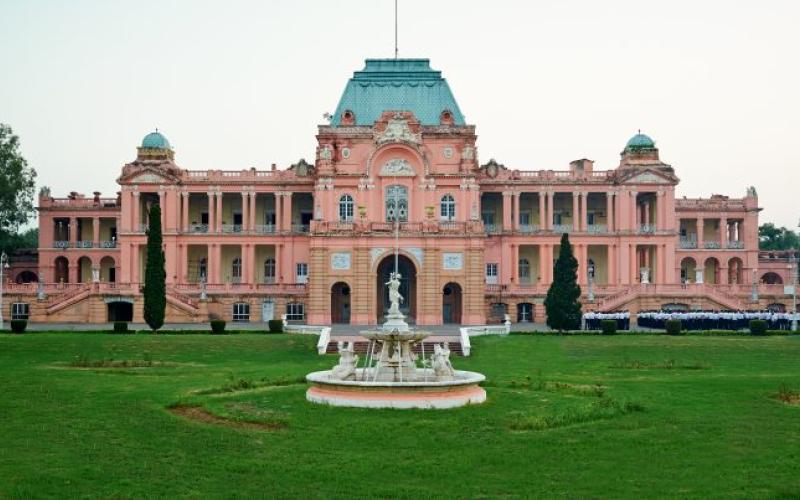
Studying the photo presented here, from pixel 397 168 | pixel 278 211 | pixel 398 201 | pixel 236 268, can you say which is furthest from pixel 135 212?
pixel 397 168

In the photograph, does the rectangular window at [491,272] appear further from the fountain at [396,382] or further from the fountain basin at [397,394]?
the fountain basin at [397,394]

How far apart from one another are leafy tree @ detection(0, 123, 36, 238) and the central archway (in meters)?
33.1

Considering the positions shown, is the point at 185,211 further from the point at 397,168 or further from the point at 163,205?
the point at 397,168

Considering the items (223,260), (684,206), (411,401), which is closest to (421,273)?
(223,260)

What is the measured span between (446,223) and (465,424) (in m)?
44.9

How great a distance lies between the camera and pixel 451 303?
247ft

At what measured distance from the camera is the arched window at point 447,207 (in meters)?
74.3

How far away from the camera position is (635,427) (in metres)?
25.4

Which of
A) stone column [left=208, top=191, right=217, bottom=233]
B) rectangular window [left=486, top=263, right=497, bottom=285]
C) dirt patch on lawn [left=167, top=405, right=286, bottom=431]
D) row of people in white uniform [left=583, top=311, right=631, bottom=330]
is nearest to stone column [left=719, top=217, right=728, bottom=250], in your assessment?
rectangular window [left=486, top=263, right=497, bottom=285]

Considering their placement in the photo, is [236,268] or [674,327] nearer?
[674,327]

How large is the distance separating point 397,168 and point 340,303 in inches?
419

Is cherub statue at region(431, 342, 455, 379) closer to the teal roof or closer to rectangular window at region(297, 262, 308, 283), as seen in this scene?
the teal roof

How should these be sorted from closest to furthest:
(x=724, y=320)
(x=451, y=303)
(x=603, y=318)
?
(x=724, y=320)
(x=603, y=318)
(x=451, y=303)

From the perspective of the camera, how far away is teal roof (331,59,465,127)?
77.1 m
